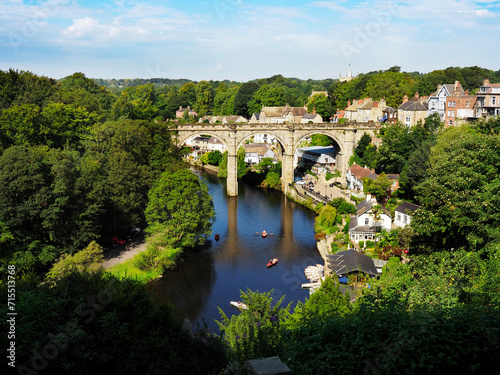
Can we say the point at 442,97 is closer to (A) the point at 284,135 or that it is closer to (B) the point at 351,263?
(A) the point at 284,135

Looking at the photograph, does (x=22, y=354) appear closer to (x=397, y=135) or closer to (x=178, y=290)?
(x=178, y=290)

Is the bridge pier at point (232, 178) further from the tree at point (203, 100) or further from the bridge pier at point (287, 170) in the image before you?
the tree at point (203, 100)

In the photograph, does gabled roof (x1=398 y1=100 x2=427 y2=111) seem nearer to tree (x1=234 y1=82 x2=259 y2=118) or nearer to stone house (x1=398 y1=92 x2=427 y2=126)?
stone house (x1=398 y1=92 x2=427 y2=126)

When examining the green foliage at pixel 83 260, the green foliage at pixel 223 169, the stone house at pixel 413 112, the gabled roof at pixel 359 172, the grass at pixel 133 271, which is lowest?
the grass at pixel 133 271

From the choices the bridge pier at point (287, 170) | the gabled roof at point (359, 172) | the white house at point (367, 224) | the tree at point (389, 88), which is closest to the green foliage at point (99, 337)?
the white house at point (367, 224)

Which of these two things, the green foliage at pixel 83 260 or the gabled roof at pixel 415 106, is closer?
the green foliage at pixel 83 260

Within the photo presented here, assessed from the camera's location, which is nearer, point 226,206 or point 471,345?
point 471,345

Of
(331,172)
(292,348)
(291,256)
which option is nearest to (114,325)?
(292,348)
